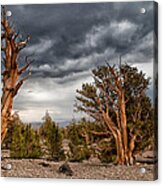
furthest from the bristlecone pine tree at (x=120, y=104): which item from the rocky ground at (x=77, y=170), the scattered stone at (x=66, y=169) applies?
the scattered stone at (x=66, y=169)

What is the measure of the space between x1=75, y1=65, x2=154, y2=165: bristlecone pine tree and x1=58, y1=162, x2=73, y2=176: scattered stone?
16 cm

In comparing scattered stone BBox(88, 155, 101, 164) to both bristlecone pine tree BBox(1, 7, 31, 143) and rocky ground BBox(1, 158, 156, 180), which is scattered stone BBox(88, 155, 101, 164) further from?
bristlecone pine tree BBox(1, 7, 31, 143)

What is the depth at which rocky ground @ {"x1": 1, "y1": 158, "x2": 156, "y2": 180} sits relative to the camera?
198cm

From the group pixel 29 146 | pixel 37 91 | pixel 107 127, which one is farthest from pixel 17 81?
pixel 107 127

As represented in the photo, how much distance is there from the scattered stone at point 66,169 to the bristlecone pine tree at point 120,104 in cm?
16

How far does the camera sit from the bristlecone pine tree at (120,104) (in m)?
1.99

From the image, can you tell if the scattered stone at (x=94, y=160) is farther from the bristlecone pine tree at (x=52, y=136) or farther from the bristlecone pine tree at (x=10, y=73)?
the bristlecone pine tree at (x=10, y=73)

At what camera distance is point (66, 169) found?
6.66 ft

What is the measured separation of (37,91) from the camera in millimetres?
2078

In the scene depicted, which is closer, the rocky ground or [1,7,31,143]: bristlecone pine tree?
the rocky ground

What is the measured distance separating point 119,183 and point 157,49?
0.47 metres

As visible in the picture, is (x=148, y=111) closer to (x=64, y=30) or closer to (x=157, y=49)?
(x=157, y=49)

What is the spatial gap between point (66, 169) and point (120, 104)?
0.95ft

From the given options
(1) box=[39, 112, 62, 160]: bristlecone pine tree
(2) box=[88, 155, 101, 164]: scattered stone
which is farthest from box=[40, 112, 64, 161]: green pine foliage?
(2) box=[88, 155, 101, 164]: scattered stone
